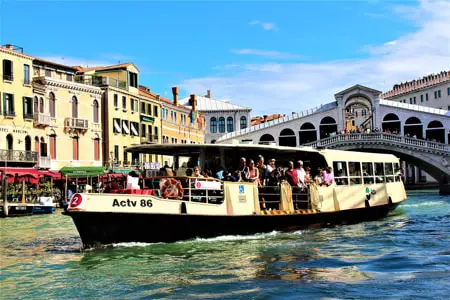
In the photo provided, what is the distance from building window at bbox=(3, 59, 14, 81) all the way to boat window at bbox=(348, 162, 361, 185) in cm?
1960

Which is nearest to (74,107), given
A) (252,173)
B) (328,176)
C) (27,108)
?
(27,108)

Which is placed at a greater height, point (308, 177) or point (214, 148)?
point (214, 148)

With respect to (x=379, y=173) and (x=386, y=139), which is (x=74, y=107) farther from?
(x=379, y=173)

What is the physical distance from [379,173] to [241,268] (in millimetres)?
10291

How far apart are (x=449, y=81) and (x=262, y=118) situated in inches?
806

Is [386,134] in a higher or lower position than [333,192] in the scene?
higher

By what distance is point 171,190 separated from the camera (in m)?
11.9

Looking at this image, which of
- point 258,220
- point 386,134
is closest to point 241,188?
point 258,220

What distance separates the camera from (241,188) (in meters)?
12.9

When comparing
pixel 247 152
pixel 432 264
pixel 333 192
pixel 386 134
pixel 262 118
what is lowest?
pixel 432 264

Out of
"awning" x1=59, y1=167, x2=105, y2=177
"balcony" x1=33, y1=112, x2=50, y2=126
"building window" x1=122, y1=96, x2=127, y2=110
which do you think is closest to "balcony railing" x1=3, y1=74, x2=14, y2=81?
"balcony" x1=33, y1=112, x2=50, y2=126

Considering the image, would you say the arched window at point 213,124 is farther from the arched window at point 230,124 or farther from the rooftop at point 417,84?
the rooftop at point 417,84

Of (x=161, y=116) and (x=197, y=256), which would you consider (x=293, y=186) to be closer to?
(x=197, y=256)

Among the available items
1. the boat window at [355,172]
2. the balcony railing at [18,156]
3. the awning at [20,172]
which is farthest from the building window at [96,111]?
the boat window at [355,172]
